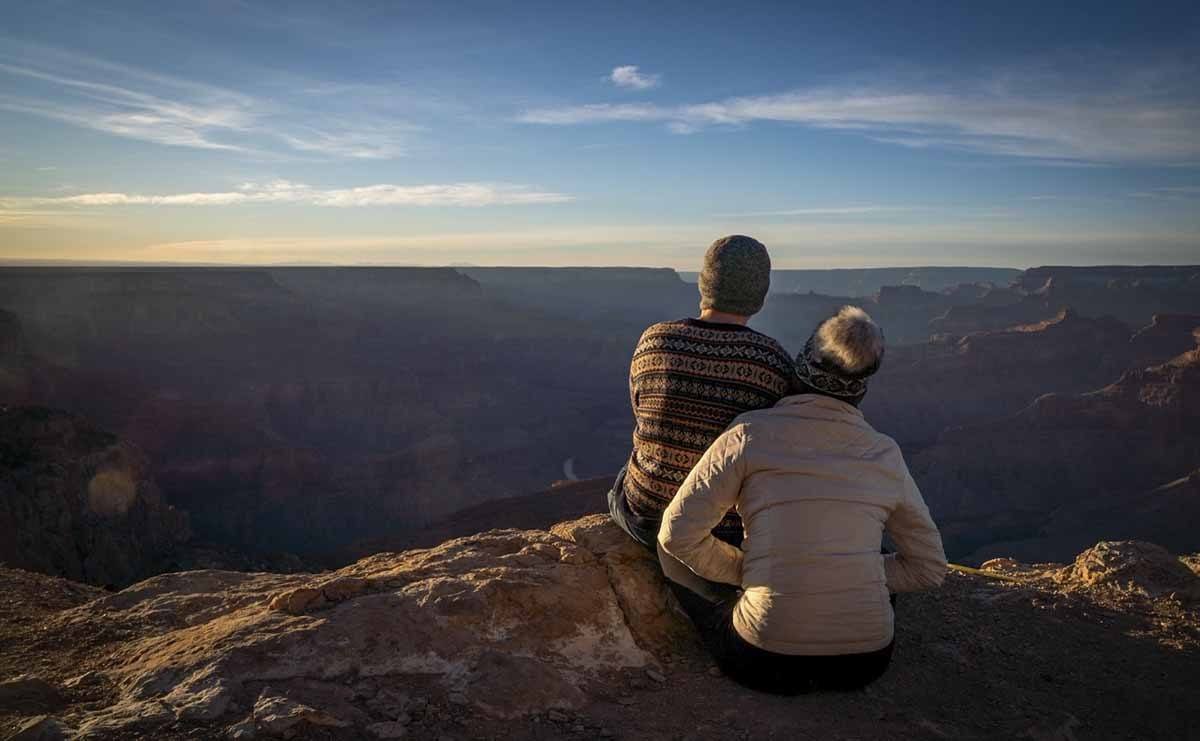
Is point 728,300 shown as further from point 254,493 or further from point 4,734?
point 254,493

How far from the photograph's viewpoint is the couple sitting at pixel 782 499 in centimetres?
242

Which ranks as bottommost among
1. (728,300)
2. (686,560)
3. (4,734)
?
(4,734)

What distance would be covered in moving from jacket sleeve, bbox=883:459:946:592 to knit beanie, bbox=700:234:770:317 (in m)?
0.97

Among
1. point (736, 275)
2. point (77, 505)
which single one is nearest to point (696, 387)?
point (736, 275)

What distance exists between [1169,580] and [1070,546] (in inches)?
1137

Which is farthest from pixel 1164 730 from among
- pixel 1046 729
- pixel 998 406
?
pixel 998 406

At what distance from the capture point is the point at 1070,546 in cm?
2789

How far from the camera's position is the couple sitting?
95.3 inches

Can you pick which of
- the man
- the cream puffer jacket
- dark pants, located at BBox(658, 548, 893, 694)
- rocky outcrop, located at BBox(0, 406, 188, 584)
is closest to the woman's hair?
the cream puffer jacket

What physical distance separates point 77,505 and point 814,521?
18842mm

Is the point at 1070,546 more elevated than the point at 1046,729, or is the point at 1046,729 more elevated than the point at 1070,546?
the point at 1046,729

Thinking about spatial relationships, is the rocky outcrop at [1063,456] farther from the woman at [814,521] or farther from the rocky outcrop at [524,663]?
the woman at [814,521]

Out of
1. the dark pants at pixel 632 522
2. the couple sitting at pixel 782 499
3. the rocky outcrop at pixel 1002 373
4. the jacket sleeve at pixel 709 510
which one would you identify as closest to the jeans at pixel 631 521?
the dark pants at pixel 632 522

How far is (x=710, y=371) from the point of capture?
9.75 ft
